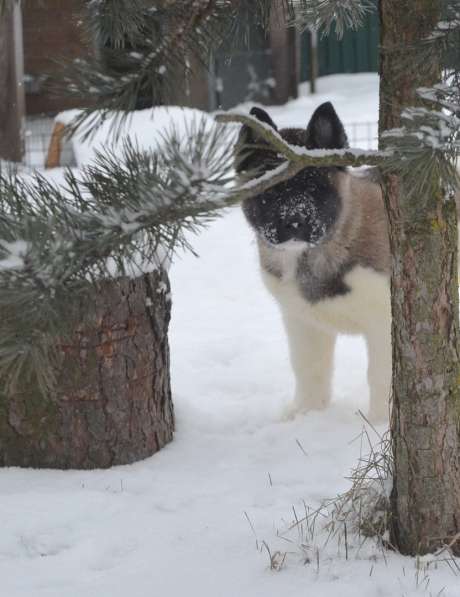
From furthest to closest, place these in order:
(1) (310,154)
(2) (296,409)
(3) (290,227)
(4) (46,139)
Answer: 1. (4) (46,139)
2. (2) (296,409)
3. (3) (290,227)
4. (1) (310,154)

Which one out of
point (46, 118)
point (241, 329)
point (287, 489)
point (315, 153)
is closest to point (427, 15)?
point (315, 153)

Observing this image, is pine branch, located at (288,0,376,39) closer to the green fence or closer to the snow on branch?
the snow on branch

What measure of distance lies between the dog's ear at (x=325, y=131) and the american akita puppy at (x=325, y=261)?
0.11 meters

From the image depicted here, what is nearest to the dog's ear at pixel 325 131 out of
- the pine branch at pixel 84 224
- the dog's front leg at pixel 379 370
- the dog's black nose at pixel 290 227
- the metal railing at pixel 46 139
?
the dog's black nose at pixel 290 227

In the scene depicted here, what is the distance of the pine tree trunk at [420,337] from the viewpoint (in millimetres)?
2559

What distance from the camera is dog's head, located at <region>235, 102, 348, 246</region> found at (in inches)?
136

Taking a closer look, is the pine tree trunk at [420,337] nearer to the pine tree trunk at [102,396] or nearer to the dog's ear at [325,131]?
the dog's ear at [325,131]

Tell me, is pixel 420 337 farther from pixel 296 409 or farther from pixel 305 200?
pixel 296 409

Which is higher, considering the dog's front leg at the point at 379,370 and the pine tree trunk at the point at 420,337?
the pine tree trunk at the point at 420,337

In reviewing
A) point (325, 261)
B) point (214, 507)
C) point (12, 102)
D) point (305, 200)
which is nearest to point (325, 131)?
point (305, 200)

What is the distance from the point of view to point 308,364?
451cm

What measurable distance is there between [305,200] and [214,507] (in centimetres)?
117

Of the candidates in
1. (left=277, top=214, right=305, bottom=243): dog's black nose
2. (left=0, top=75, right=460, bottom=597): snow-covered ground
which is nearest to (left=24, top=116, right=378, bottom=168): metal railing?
(left=0, top=75, right=460, bottom=597): snow-covered ground

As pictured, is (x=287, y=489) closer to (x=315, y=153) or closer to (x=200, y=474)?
(x=200, y=474)
